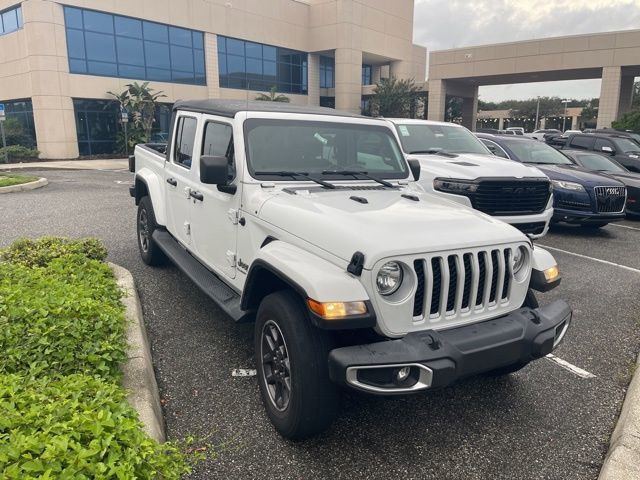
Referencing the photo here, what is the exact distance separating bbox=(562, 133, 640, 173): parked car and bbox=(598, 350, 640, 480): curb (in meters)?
10.9

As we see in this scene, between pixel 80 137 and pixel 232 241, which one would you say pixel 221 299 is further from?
pixel 80 137

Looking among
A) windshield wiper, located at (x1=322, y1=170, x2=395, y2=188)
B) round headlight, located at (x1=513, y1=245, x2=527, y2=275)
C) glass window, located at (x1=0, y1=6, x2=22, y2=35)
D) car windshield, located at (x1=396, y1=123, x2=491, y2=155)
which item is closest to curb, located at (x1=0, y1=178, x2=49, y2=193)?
car windshield, located at (x1=396, y1=123, x2=491, y2=155)

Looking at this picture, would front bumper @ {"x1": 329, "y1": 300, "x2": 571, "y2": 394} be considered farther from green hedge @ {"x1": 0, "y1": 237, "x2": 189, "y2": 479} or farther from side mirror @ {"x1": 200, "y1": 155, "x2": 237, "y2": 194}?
side mirror @ {"x1": 200, "y1": 155, "x2": 237, "y2": 194}

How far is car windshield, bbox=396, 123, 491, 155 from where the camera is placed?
28.0 feet

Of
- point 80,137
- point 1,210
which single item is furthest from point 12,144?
point 1,210

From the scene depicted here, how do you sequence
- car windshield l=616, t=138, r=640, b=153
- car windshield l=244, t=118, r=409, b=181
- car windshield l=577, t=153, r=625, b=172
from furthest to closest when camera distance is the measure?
car windshield l=616, t=138, r=640, b=153, car windshield l=577, t=153, r=625, b=172, car windshield l=244, t=118, r=409, b=181

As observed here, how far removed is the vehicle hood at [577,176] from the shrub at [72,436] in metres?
8.77

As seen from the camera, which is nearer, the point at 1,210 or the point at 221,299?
the point at 221,299

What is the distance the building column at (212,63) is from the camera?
111 ft

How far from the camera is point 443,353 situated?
103 inches

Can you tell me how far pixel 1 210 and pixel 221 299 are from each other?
8.90m

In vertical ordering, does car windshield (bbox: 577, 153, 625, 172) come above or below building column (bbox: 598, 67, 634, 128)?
below

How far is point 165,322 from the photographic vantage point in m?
4.79

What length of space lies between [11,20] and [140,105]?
8.17 m
